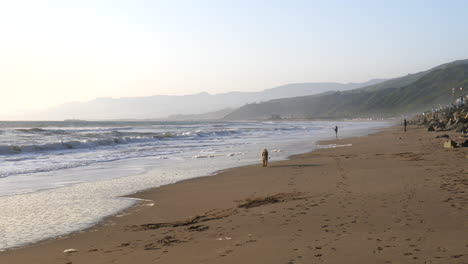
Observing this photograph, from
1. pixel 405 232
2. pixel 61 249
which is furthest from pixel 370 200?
pixel 61 249

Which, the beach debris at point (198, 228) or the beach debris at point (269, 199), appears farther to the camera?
the beach debris at point (269, 199)

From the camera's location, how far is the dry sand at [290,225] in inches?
219

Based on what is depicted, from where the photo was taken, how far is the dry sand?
5.55 metres

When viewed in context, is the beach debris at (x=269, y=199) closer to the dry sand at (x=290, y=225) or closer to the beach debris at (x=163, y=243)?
the dry sand at (x=290, y=225)

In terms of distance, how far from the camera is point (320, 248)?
5676mm

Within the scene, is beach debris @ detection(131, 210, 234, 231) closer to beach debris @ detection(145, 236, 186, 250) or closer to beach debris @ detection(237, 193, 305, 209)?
beach debris @ detection(237, 193, 305, 209)

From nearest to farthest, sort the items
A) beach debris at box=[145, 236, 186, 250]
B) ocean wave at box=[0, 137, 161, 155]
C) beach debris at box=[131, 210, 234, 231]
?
1. beach debris at box=[145, 236, 186, 250]
2. beach debris at box=[131, 210, 234, 231]
3. ocean wave at box=[0, 137, 161, 155]

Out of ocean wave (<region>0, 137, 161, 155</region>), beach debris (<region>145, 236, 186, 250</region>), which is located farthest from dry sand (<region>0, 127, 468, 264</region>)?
ocean wave (<region>0, 137, 161, 155</region>)

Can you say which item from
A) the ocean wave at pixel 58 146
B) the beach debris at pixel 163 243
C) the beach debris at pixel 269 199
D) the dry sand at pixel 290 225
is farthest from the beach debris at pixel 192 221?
the ocean wave at pixel 58 146

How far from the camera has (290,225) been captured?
7.07 metres

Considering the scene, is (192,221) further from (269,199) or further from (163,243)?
(269,199)

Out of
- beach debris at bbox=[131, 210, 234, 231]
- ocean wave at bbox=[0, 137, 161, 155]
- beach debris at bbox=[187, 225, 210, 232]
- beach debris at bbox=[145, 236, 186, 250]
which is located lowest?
beach debris at bbox=[131, 210, 234, 231]

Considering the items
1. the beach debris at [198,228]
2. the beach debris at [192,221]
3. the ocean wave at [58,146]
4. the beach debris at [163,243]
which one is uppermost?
the ocean wave at [58,146]

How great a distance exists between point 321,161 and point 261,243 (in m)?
11.5
